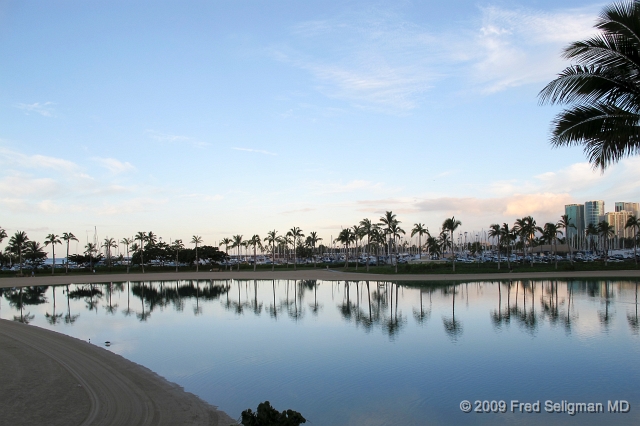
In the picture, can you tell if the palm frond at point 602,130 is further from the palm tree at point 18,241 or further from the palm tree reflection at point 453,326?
the palm tree at point 18,241

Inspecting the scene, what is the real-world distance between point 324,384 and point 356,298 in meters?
32.1

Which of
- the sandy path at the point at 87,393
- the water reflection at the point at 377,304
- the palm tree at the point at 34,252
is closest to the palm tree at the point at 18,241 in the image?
the palm tree at the point at 34,252

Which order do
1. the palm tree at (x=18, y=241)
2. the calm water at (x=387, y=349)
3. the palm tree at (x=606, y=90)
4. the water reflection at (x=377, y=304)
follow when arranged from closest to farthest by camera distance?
the palm tree at (x=606, y=90) → the calm water at (x=387, y=349) → the water reflection at (x=377, y=304) → the palm tree at (x=18, y=241)

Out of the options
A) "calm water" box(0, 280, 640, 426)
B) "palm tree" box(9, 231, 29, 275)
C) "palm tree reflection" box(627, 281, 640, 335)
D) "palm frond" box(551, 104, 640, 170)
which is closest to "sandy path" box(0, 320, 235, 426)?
"calm water" box(0, 280, 640, 426)

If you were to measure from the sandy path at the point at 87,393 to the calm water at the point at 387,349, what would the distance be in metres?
1.22

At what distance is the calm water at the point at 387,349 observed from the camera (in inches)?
599

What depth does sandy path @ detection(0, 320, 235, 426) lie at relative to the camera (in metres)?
12.3

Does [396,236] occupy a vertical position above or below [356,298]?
above

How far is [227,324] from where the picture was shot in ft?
107

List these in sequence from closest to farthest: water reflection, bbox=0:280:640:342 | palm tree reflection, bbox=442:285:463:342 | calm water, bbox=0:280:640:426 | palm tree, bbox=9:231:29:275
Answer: calm water, bbox=0:280:640:426, palm tree reflection, bbox=442:285:463:342, water reflection, bbox=0:280:640:342, palm tree, bbox=9:231:29:275

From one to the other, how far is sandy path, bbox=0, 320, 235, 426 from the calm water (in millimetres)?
1219

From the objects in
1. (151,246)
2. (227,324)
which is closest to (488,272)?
(227,324)

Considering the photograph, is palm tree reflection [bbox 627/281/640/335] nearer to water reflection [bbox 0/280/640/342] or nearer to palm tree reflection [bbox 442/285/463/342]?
water reflection [bbox 0/280/640/342]

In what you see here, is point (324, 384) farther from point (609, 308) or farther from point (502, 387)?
point (609, 308)
